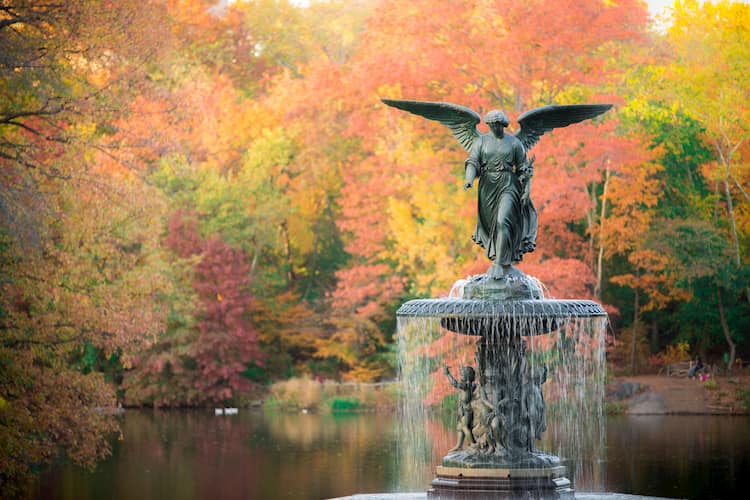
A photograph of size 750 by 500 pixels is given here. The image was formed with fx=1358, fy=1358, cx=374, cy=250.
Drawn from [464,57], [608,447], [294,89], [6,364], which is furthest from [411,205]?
[6,364]

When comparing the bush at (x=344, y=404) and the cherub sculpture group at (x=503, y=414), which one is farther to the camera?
the bush at (x=344, y=404)

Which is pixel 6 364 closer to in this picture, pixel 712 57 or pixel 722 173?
pixel 722 173

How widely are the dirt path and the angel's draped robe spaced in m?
21.0

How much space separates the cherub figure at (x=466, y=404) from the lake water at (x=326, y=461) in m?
7.31

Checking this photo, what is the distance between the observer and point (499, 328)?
15859mm

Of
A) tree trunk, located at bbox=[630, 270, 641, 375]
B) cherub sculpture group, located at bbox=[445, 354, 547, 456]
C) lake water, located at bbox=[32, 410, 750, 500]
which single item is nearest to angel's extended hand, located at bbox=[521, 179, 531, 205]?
cherub sculpture group, located at bbox=[445, 354, 547, 456]

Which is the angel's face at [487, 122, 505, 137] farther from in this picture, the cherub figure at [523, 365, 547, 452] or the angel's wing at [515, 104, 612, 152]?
the cherub figure at [523, 365, 547, 452]

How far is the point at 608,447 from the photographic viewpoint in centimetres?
2920

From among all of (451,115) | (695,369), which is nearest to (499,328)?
(451,115)

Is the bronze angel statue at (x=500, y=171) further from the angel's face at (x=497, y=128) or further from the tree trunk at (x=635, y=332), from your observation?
the tree trunk at (x=635, y=332)

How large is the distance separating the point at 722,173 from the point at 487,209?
2294cm

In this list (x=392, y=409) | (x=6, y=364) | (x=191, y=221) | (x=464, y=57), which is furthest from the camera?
(x=191, y=221)

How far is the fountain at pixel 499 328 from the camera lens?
15562mm

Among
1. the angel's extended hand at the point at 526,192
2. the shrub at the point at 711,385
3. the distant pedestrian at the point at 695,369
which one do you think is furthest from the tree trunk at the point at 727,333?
the angel's extended hand at the point at 526,192
